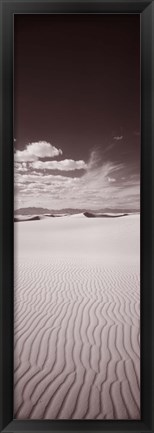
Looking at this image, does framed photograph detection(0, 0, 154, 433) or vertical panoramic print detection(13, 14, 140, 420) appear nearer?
framed photograph detection(0, 0, 154, 433)

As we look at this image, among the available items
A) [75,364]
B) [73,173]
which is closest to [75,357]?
[75,364]

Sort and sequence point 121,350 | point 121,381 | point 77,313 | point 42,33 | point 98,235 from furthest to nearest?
point 98,235 < point 77,313 < point 121,350 < point 42,33 < point 121,381

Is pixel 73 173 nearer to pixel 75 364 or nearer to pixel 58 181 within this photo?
pixel 58 181

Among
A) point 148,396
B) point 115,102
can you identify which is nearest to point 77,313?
point 148,396

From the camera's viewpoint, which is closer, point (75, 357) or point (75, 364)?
point (75, 364)

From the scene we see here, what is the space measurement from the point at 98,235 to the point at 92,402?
17.2 meters

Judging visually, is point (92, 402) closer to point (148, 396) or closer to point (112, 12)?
point (148, 396)

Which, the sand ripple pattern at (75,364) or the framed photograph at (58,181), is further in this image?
the sand ripple pattern at (75,364)

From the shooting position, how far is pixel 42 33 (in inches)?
76.9

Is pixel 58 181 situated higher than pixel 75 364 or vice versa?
pixel 58 181

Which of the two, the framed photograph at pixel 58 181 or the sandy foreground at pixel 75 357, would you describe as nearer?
the framed photograph at pixel 58 181

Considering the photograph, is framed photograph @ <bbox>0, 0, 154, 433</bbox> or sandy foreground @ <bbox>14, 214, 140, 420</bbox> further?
sandy foreground @ <bbox>14, 214, 140, 420</bbox>

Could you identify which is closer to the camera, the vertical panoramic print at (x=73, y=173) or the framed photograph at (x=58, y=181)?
the framed photograph at (x=58, y=181)

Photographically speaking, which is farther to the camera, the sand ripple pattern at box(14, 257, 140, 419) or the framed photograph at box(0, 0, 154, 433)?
the sand ripple pattern at box(14, 257, 140, 419)
